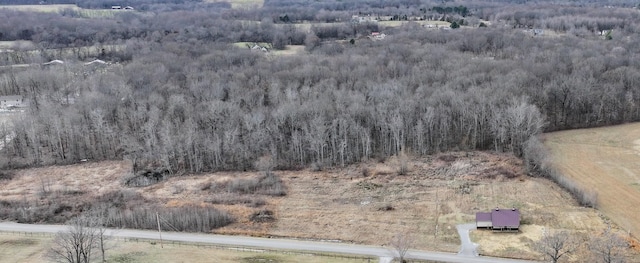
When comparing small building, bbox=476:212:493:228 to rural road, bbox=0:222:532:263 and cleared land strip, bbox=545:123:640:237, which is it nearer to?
rural road, bbox=0:222:532:263

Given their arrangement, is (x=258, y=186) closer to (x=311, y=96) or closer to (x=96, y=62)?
(x=311, y=96)

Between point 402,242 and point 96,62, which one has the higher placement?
point 96,62

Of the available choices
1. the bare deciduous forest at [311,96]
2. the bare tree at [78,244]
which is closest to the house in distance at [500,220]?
the bare deciduous forest at [311,96]

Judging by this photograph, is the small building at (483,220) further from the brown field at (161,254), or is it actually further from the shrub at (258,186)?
the shrub at (258,186)

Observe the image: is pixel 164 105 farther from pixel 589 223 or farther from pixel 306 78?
pixel 589 223

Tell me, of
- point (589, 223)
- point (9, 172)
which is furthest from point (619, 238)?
point (9, 172)

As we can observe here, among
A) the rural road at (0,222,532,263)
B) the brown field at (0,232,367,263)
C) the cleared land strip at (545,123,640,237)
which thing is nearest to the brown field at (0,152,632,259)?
the rural road at (0,222,532,263)

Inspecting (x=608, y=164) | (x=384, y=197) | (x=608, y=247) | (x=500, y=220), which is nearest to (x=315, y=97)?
(x=384, y=197)
